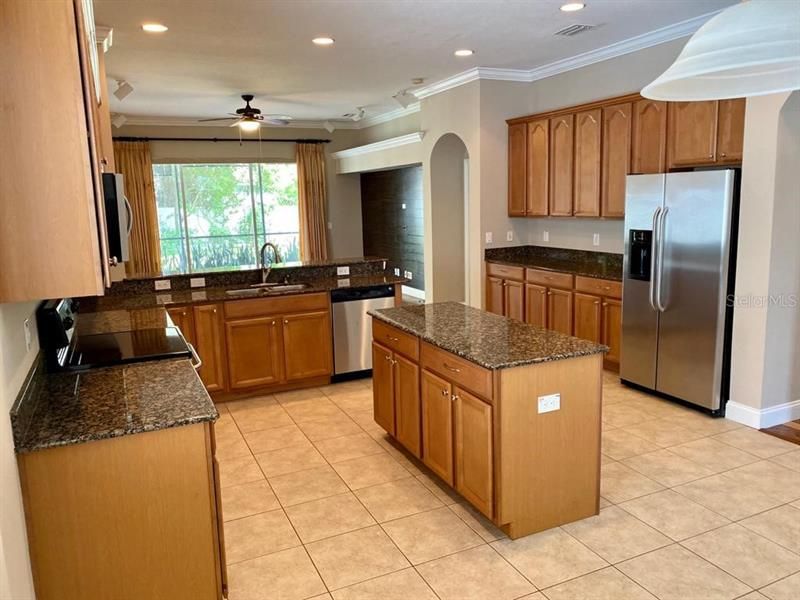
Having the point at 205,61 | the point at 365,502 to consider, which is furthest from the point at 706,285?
the point at 205,61

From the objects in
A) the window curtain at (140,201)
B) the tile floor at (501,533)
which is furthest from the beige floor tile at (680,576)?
the window curtain at (140,201)

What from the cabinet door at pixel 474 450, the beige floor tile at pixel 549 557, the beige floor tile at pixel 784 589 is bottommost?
the beige floor tile at pixel 784 589

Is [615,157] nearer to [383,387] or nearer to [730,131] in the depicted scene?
[730,131]

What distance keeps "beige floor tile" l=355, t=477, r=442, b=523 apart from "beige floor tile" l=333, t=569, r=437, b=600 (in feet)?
1.58

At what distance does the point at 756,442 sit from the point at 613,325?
60.0 inches

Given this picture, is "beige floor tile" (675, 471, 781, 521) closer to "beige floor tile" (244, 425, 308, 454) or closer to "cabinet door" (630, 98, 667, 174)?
"beige floor tile" (244, 425, 308, 454)

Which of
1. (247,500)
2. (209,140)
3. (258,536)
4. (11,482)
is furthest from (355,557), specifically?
(209,140)

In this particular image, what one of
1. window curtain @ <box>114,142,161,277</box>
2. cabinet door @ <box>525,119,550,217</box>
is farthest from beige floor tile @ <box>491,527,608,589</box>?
window curtain @ <box>114,142,161,277</box>

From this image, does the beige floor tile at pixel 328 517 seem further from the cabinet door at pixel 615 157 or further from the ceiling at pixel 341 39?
the cabinet door at pixel 615 157

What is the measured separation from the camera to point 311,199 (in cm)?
1042

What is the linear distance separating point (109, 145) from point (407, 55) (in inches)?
115

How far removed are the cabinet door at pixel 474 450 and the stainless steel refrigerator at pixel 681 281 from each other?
2247 mm

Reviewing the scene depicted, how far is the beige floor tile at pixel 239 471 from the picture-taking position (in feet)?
11.5

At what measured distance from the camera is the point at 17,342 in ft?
7.18
